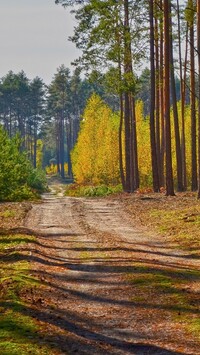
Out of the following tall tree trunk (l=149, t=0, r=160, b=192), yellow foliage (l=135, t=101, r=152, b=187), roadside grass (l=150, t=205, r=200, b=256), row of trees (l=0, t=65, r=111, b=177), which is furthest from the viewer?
row of trees (l=0, t=65, r=111, b=177)

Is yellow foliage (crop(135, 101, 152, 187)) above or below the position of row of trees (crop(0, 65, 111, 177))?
below

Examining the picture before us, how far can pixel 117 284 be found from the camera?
1167 cm

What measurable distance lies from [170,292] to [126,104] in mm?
33441

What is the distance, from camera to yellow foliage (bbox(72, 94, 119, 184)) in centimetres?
6706

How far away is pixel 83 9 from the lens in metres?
42.2

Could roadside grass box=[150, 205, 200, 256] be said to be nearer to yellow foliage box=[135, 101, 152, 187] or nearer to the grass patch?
the grass patch

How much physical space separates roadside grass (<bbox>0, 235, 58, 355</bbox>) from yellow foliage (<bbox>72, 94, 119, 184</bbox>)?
5193 cm

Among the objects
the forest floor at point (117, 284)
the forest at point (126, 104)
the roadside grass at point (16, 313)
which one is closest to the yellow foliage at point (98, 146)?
the forest at point (126, 104)

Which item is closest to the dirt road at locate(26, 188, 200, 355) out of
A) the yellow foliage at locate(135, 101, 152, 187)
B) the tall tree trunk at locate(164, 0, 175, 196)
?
the tall tree trunk at locate(164, 0, 175, 196)

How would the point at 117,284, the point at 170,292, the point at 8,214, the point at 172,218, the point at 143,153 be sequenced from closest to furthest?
1. the point at 170,292
2. the point at 117,284
3. the point at 172,218
4. the point at 8,214
5. the point at 143,153

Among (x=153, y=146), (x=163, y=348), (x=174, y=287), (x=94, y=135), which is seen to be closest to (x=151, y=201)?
(x=153, y=146)

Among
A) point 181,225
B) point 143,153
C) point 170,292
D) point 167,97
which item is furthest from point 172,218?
point 143,153

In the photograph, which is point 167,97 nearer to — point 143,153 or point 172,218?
point 172,218

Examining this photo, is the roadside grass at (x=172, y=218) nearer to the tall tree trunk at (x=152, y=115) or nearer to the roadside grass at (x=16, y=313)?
the roadside grass at (x=16, y=313)
